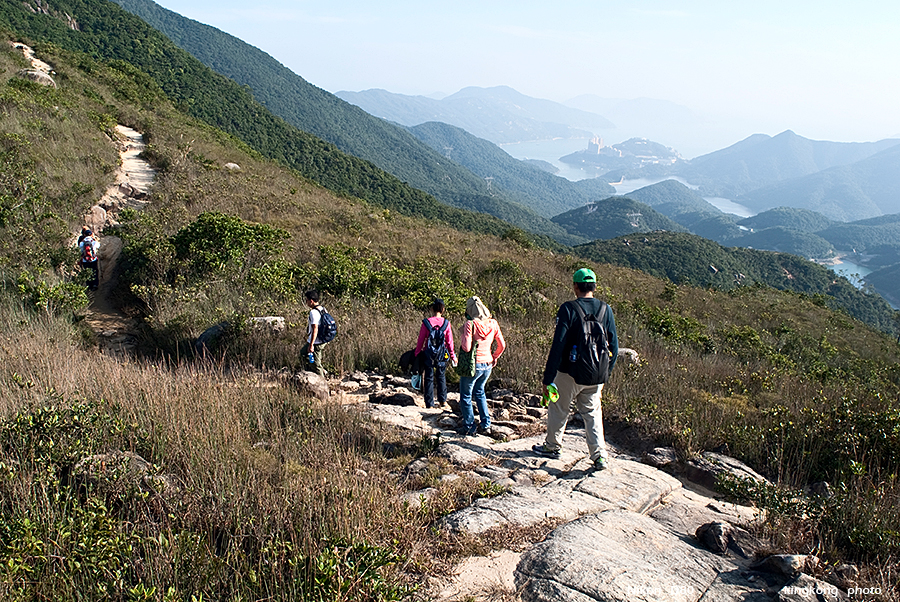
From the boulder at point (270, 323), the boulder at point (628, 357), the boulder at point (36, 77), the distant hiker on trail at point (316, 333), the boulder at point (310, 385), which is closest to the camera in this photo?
the boulder at point (310, 385)

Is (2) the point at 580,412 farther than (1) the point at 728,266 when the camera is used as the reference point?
No

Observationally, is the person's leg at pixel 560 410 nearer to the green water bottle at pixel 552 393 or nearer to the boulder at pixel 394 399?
the green water bottle at pixel 552 393

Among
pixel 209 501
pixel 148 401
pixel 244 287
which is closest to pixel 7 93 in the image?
pixel 244 287

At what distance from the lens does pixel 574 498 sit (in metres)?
3.74

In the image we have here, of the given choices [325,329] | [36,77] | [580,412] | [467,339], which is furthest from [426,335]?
[36,77]

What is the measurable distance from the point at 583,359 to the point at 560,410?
574mm

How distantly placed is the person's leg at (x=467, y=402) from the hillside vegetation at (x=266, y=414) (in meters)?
0.74

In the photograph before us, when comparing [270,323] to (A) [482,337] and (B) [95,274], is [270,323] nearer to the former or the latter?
(A) [482,337]

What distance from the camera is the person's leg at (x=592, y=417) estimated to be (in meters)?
4.41

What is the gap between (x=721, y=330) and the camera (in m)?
13.3

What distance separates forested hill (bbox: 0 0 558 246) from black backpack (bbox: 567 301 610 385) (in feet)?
139

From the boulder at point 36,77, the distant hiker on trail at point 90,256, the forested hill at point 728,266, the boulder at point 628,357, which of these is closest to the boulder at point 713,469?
the boulder at point 628,357

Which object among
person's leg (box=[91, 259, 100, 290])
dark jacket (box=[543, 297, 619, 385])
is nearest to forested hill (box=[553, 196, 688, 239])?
person's leg (box=[91, 259, 100, 290])

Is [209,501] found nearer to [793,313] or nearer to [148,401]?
[148,401]
